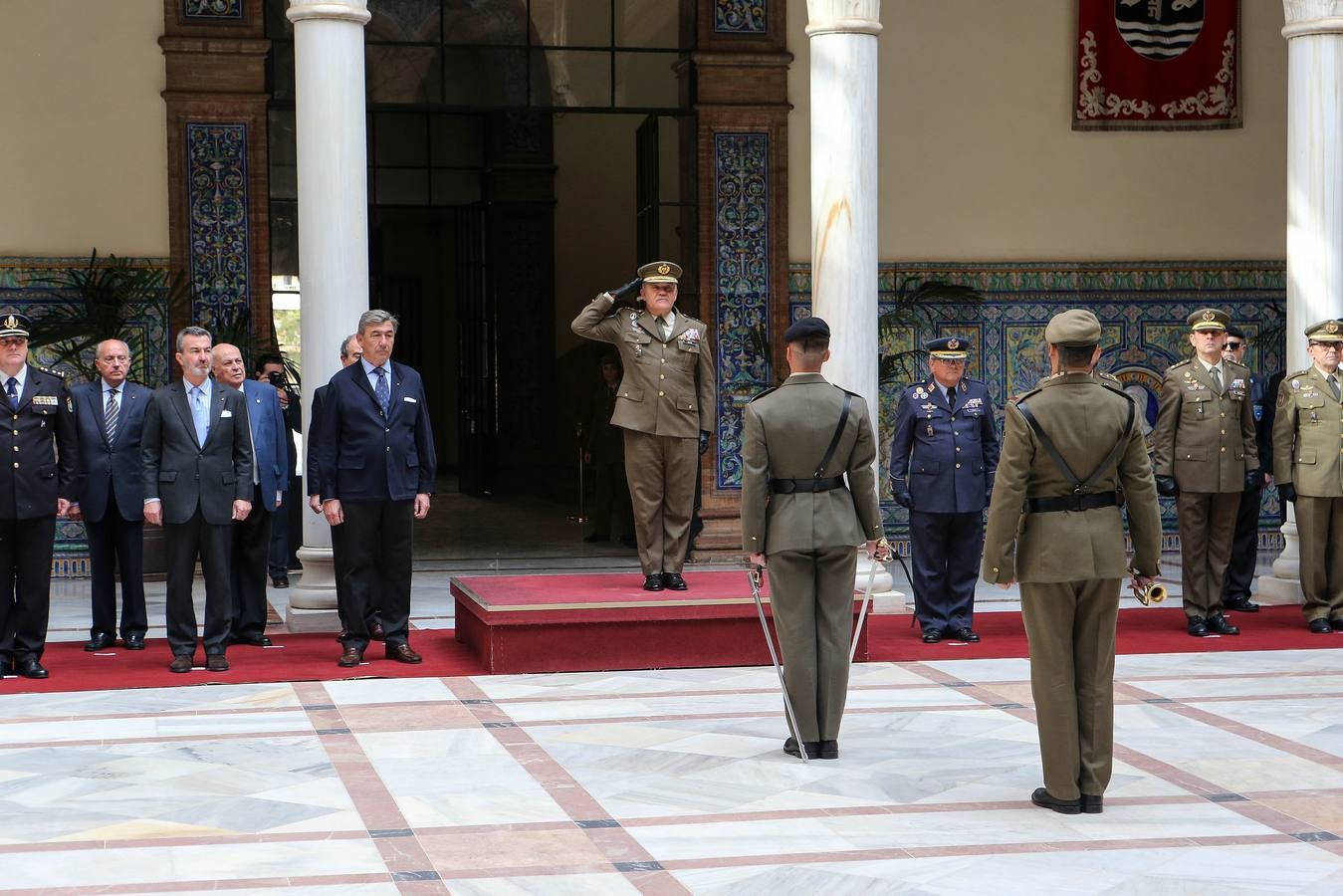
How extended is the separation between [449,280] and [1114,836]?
19442 mm

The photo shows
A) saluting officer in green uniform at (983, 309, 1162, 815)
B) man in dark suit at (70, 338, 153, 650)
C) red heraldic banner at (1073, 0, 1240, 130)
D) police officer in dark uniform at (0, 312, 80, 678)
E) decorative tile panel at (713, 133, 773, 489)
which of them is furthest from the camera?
red heraldic banner at (1073, 0, 1240, 130)

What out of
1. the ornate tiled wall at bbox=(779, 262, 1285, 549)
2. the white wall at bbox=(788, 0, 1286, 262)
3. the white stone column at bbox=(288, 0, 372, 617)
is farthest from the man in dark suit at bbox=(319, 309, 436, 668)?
the white wall at bbox=(788, 0, 1286, 262)

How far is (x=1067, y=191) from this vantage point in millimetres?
12469

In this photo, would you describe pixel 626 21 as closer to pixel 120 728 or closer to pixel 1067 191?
pixel 1067 191

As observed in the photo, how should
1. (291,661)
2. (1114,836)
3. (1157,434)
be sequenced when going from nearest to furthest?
(1114,836) → (291,661) → (1157,434)

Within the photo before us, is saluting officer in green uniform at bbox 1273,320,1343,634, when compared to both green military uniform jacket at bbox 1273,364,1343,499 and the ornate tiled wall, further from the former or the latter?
the ornate tiled wall

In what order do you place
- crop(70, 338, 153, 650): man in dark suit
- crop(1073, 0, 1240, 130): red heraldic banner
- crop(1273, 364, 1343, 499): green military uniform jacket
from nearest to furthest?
1. crop(70, 338, 153, 650): man in dark suit
2. crop(1273, 364, 1343, 499): green military uniform jacket
3. crop(1073, 0, 1240, 130): red heraldic banner

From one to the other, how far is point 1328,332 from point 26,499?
21.2 ft

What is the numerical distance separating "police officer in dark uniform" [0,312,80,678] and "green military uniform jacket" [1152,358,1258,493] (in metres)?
5.36

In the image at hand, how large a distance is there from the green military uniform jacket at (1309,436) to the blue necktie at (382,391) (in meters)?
4.68

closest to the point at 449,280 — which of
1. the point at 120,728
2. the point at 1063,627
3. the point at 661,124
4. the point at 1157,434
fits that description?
the point at 661,124

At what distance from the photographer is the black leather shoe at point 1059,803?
5195 mm

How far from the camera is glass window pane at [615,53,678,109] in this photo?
12.2m

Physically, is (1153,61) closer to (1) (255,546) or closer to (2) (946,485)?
(2) (946,485)
